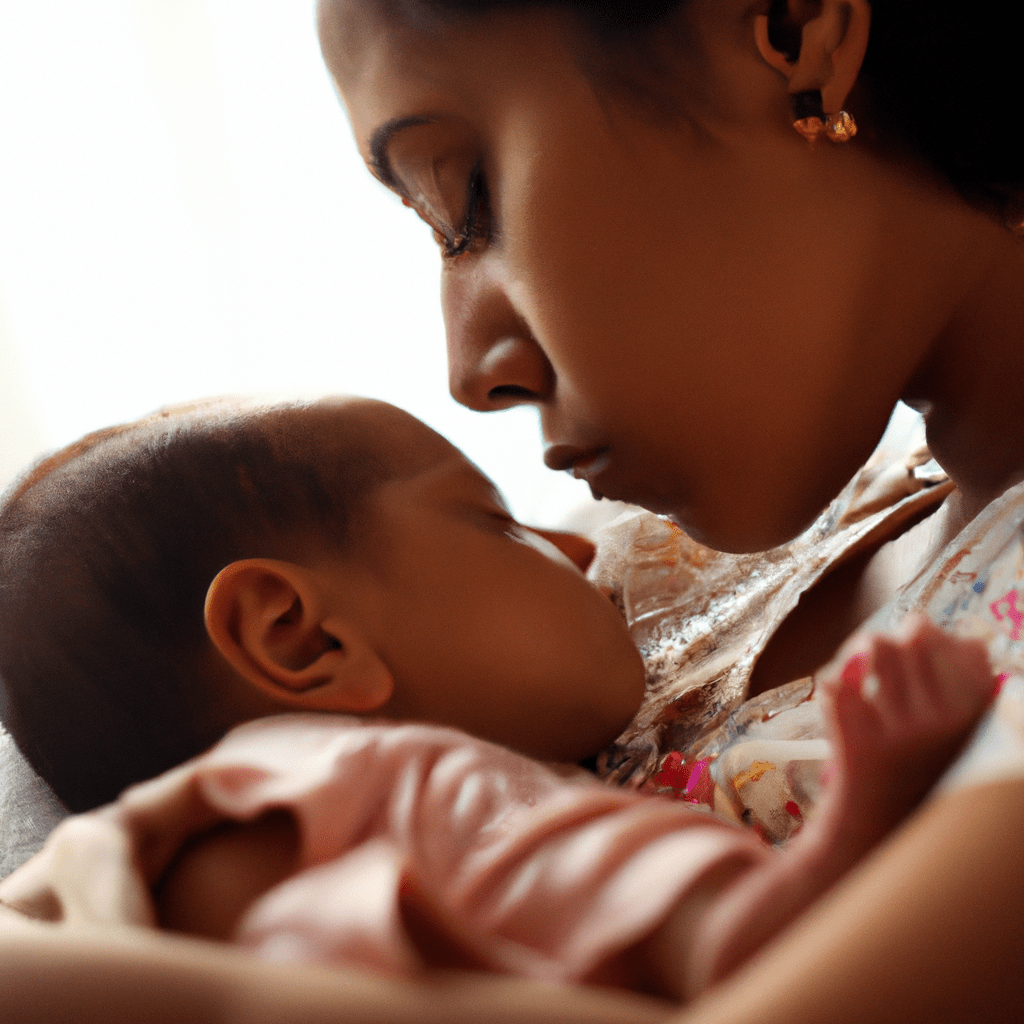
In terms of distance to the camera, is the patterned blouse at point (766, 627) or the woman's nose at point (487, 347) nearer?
the patterned blouse at point (766, 627)

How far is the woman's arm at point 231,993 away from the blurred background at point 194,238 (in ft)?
5.33

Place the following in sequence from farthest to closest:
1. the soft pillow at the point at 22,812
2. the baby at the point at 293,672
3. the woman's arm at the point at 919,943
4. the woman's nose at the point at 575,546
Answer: the woman's nose at the point at 575,546, the soft pillow at the point at 22,812, the baby at the point at 293,672, the woman's arm at the point at 919,943

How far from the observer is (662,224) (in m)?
0.71

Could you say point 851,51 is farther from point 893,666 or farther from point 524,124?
point 893,666

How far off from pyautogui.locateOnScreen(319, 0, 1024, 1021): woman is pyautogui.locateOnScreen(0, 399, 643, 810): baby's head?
0.56 feet

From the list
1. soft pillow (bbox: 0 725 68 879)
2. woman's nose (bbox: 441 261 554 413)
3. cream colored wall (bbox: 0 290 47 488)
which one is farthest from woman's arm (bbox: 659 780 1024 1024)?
cream colored wall (bbox: 0 290 47 488)

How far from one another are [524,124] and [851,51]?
0.24 m

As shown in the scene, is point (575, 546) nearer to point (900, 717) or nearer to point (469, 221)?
point (469, 221)

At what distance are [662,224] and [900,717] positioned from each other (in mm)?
481

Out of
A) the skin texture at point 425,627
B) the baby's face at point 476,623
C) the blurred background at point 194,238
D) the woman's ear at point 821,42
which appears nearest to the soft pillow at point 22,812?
the skin texture at point 425,627

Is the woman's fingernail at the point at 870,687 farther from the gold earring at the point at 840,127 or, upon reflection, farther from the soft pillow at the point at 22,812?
the soft pillow at the point at 22,812

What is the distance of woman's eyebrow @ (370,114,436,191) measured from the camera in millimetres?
732

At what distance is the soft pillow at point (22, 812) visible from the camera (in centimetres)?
84

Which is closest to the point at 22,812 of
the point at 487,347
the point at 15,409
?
the point at 487,347
